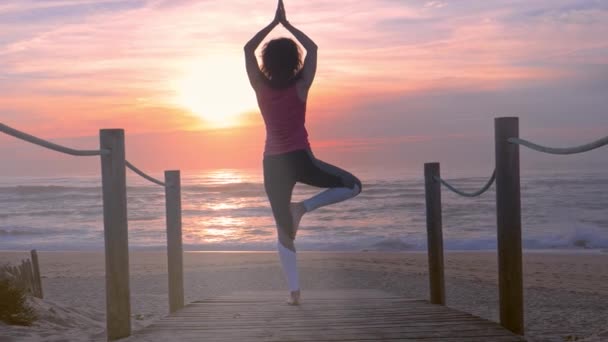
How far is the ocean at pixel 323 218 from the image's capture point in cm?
2392

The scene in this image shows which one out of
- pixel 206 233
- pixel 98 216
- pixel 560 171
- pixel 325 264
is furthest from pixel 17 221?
pixel 560 171

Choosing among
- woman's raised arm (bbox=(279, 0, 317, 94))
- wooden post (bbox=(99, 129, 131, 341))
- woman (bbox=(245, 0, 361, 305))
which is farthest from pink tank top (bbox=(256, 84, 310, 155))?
wooden post (bbox=(99, 129, 131, 341))

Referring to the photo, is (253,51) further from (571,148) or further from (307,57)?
(571,148)

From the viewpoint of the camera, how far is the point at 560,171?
169 feet

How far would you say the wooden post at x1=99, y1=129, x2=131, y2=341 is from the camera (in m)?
4.20

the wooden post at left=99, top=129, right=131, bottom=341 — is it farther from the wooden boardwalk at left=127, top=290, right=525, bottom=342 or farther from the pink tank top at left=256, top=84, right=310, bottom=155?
the pink tank top at left=256, top=84, right=310, bottom=155

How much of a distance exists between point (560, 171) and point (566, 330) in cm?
4572

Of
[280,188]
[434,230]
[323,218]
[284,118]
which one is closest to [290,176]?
[280,188]

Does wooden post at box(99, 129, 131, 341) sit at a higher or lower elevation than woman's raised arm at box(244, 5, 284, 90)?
lower

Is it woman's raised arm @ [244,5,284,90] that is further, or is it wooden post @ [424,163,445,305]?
wooden post @ [424,163,445,305]

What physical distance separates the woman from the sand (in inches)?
95.6

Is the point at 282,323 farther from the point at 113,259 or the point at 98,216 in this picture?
the point at 98,216

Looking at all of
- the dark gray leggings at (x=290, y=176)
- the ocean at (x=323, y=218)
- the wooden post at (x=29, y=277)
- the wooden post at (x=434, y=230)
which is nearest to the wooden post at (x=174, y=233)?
the dark gray leggings at (x=290, y=176)

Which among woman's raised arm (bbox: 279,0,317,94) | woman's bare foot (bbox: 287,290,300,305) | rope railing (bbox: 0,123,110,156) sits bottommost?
woman's bare foot (bbox: 287,290,300,305)
